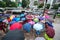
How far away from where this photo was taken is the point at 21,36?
6.50 m

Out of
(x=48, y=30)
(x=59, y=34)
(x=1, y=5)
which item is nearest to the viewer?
(x=48, y=30)

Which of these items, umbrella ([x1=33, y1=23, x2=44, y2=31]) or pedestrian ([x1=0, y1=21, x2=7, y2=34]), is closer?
umbrella ([x1=33, y1=23, x2=44, y2=31])

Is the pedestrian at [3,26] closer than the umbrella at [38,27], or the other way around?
the umbrella at [38,27]

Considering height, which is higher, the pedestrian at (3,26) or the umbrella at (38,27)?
the umbrella at (38,27)

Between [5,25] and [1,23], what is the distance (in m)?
0.37

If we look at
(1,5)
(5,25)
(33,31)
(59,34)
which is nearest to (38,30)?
(33,31)

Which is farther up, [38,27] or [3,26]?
[38,27]

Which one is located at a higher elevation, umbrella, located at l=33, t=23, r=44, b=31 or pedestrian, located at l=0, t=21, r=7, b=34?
umbrella, located at l=33, t=23, r=44, b=31

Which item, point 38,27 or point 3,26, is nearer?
point 38,27

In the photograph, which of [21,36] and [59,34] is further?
[59,34]

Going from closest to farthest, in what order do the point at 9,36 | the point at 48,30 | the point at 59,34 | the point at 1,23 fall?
1. the point at 9,36
2. the point at 48,30
3. the point at 1,23
4. the point at 59,34

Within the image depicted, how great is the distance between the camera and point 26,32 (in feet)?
28.2

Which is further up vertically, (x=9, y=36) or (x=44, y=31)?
(x=9, y=36)

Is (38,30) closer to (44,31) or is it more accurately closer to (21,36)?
(44,31)
